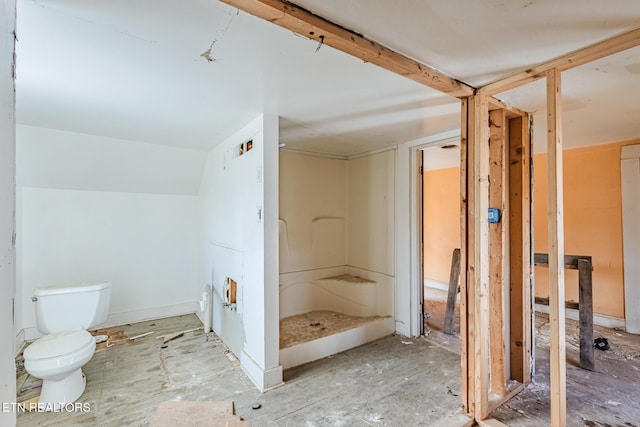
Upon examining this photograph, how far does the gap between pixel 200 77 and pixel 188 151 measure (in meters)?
2.04

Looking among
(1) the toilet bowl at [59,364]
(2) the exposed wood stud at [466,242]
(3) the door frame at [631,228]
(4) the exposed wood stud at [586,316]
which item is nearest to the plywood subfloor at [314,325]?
(2) the exposed wood stud at [466,242]

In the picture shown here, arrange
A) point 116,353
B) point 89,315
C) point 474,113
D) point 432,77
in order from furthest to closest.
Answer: point 116,353
point 89,315
point 474,113
point 432,77

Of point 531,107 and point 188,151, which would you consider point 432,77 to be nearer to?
point 531,107

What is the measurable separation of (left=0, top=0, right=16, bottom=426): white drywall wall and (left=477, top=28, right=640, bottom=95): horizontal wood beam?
2.14m

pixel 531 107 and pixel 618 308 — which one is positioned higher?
pixel 531 107

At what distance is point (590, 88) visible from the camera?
1.86 meters

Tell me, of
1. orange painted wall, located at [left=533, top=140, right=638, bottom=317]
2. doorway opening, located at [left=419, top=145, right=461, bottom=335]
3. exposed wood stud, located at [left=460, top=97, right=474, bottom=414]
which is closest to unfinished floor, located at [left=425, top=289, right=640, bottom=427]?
exposed wood stud, located at [left=460, top=97, right=474, bottom=414]

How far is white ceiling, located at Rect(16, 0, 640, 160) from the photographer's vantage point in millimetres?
1146

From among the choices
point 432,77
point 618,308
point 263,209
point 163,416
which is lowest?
point 163,416

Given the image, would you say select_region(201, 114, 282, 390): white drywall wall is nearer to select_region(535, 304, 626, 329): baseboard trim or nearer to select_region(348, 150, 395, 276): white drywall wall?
select_region(348, 150, 395, 276): white drywall wall

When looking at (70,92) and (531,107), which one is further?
(531,107)

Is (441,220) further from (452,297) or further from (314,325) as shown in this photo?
(314,325)

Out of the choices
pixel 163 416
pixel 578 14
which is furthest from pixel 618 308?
pixel 163 416

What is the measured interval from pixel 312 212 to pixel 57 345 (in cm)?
270
